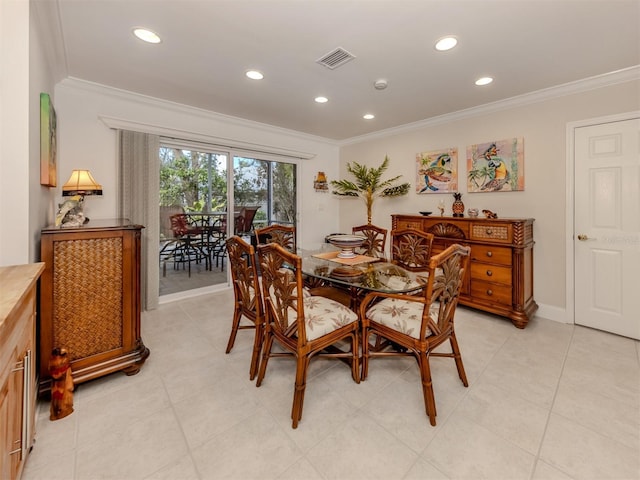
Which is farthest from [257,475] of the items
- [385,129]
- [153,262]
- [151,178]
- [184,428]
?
[385,129]

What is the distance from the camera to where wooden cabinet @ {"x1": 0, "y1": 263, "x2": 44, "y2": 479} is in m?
0.92

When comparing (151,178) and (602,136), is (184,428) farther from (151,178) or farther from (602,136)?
(602,136)

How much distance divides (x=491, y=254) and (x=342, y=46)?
2.50 m

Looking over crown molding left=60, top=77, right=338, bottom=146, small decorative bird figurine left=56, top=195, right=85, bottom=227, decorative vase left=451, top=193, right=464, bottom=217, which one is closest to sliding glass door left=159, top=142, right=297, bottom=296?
crown molding left=60, top=77, right=338, bottom=146

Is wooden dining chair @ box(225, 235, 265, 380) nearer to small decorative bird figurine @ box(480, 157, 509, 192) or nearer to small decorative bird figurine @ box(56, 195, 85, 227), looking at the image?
small decorative bird figurine @ box(56, 195, 85, 227)

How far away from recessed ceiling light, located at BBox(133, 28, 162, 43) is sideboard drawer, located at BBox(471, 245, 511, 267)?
11.5ft

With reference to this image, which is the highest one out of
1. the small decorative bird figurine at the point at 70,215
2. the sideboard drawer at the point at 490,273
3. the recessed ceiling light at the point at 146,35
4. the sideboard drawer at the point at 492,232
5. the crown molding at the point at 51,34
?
the recessed ceiling light at the point at 146,35

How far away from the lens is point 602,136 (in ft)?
9.00

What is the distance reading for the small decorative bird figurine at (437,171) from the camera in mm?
3850

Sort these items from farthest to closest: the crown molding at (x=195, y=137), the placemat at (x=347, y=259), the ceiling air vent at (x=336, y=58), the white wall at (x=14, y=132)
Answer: the crown molding at (x=195, y=137) → the placemat at (x=347, y=259) → the ceiling air vent at (x=336, y=58) → the white wall at (x=14, y=132)

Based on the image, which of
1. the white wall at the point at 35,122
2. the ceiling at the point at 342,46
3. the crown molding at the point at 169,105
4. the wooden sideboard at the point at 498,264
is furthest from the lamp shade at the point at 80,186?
the wooden sideboard at the point at 498,264

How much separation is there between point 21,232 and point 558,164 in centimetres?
441

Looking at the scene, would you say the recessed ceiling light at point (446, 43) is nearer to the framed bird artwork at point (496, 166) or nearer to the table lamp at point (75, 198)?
the framed bird artwork at point (496, 166)

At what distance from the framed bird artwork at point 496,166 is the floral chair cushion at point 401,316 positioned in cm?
221
